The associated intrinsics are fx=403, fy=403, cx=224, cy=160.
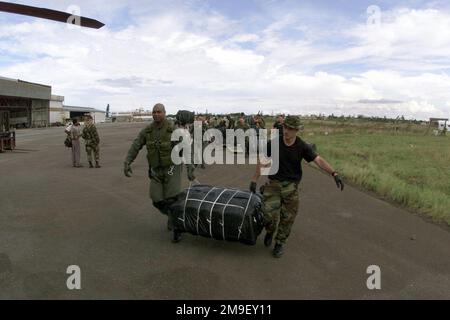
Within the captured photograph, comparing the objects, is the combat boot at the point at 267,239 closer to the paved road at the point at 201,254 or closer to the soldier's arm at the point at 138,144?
the paved road at the point at 201,254

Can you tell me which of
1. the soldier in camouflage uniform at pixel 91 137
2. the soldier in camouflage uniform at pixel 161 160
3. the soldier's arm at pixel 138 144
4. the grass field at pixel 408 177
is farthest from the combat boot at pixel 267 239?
the soldier in camouflage uniform at pixel 91 137

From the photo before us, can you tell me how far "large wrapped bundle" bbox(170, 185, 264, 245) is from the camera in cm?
505

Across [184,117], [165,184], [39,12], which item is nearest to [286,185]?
[165,184]

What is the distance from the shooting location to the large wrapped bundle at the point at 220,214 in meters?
5.05

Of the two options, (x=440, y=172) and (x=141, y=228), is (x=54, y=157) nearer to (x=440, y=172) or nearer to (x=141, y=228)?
(x=141, y=228)

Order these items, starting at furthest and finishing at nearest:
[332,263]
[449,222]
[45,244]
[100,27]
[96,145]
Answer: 1. [96,145]
2. [449,222]
3. [45,244]
4. [332,263]
5. [100,27]

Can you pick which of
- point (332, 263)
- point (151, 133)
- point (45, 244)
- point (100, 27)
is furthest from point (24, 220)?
point (332, 263)

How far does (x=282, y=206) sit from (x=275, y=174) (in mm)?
429

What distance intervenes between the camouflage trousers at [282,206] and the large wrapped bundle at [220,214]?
5.2 inches

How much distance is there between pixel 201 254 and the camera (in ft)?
17.0

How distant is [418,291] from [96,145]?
1147 centimetres

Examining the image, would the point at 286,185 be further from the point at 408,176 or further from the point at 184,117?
the point at 408,176

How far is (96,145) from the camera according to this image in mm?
A: 13578
